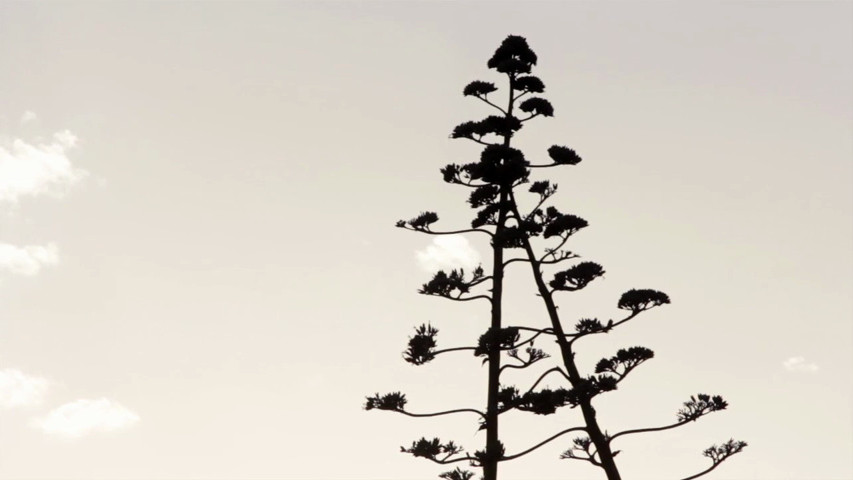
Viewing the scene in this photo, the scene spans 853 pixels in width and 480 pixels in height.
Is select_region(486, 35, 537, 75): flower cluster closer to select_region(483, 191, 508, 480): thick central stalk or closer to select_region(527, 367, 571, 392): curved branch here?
select_region(483, 191, 508, 480): thick central stalk

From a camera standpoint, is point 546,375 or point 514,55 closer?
point 546,375

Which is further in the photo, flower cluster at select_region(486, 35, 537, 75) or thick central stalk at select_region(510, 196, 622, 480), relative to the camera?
flower cluster at select_region(486, 35, 537, 75)

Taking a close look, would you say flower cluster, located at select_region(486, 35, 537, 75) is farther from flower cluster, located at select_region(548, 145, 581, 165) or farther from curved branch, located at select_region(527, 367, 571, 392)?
curved branch, located at select_region(527, 367, 571, 392)

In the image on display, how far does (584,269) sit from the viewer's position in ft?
61.3

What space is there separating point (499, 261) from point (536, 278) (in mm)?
962

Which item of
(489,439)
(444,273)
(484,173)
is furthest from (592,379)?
(484,173)

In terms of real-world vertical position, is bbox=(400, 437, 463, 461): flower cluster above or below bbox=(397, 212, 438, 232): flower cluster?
below

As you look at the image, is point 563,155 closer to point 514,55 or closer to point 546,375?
point 514,55

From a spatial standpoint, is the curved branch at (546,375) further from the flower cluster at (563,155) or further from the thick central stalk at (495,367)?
the flower cluster at (563,155)

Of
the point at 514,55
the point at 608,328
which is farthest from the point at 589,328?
the point at 514,55

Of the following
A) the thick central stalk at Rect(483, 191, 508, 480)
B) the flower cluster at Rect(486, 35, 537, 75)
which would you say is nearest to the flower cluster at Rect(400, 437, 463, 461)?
the thick central stalk at Rect(483, 191, 508, 480)

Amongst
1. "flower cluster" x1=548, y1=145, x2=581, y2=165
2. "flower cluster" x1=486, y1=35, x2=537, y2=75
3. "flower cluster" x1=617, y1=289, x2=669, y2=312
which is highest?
"flower cluster" x1=486, y1=35, x2=537, y2=75

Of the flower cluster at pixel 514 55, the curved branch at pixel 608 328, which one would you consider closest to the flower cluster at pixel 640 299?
the curved branch at pixel 608 328

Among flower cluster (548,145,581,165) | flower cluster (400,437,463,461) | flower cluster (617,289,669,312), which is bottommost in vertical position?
flower cluster (400,437,463,461)
